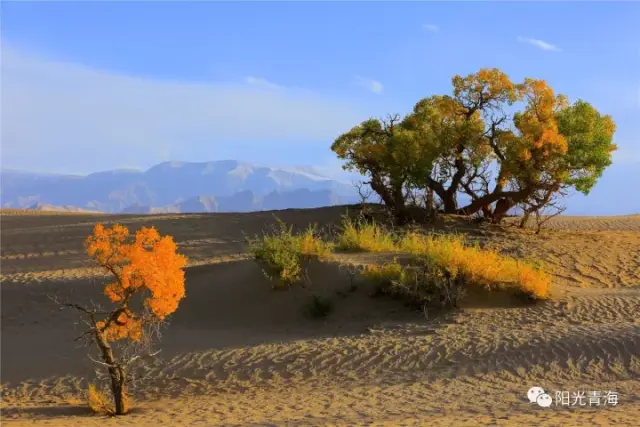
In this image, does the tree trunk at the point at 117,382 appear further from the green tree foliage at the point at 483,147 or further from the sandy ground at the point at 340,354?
the green tree foliage at the point at 483,147

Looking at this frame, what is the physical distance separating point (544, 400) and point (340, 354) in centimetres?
364

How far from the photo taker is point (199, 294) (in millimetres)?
14422

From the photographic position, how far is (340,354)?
32.5 ft

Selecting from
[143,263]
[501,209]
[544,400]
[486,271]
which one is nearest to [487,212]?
[501,209]

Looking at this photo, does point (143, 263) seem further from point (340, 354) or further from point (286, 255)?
point (286, 255)

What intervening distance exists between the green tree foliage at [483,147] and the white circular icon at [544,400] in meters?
11.6

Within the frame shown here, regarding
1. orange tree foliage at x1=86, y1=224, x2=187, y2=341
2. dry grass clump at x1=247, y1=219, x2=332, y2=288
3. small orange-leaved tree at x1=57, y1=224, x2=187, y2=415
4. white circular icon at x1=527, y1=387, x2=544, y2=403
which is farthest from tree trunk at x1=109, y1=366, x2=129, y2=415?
white circular icon at x1=527, y1=387, x2=544, y2=403

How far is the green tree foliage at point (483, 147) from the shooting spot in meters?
18.0

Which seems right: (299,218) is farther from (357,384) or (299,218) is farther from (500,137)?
(357,384)

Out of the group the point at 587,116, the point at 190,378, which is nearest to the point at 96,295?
the point at 190,378

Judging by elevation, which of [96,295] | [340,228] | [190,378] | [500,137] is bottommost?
[190,378]

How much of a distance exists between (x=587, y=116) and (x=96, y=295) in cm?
1602

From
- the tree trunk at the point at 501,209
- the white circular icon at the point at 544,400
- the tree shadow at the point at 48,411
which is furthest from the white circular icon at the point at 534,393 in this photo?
the tree trunk at the point at 501,209

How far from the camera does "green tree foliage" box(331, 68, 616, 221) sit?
18047 millimetres
